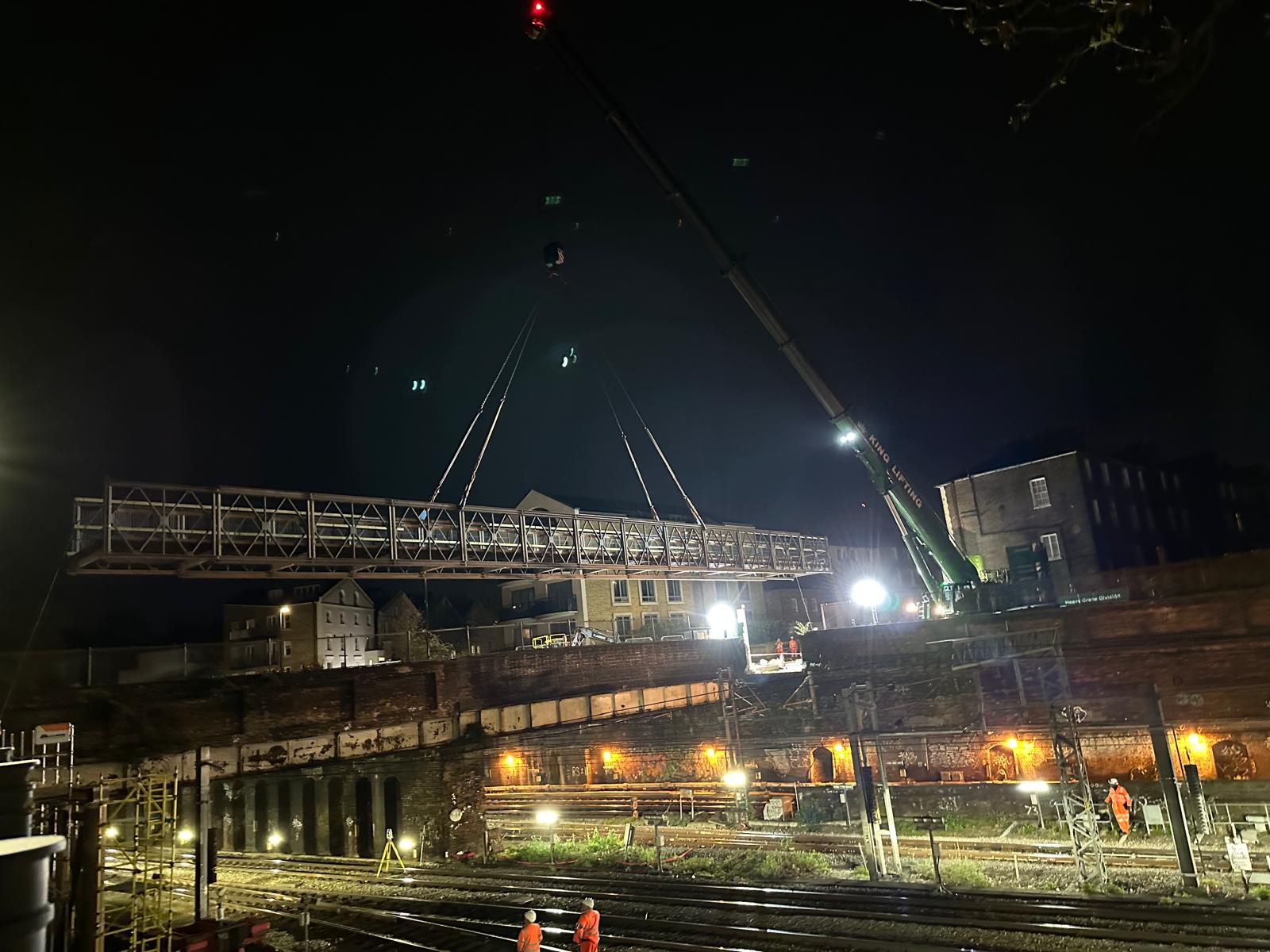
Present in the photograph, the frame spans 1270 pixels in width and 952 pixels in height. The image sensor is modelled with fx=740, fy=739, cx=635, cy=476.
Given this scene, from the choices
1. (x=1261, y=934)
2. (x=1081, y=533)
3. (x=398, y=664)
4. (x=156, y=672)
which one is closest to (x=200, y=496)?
(x=156, y=672)

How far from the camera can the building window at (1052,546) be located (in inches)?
1389

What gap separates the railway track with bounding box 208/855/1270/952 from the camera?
1192 centimetres

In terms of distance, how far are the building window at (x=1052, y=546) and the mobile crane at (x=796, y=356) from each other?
13.1 m

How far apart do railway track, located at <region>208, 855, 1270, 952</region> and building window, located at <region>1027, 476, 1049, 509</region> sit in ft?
84.4

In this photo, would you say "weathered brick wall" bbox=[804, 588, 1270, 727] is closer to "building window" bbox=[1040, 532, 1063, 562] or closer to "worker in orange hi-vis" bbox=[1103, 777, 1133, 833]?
"worker in orange hi-vis" bbox=[1103, 777, 1133, 833]

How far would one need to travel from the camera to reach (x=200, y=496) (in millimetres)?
17234

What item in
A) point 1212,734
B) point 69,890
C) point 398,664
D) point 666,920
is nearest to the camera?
point 69,890

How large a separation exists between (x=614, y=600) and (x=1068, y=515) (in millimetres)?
23525

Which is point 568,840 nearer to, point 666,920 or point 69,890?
point 666,920

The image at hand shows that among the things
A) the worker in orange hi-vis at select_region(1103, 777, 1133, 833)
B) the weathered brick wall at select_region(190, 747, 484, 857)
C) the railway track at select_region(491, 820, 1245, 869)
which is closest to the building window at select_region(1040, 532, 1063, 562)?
the railway track at select_region(491, 820, 1245, 869)

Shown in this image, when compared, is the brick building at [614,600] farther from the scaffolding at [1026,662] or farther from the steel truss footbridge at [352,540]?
the scaffolding at [1026,662]

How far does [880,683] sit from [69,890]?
23.8 m

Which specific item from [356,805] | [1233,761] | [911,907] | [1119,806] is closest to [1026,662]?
[1233,761]

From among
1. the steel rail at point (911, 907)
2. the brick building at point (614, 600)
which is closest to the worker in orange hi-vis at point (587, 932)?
the steel rail at point (911, 907)
